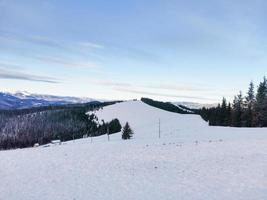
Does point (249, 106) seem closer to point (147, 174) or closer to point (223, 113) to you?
point (223, 113)

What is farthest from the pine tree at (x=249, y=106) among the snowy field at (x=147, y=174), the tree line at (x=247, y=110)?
the snowy field at (x=147, y=174)

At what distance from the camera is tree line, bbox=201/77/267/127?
83125mm

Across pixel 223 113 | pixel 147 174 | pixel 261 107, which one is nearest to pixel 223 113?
pixel 223 113

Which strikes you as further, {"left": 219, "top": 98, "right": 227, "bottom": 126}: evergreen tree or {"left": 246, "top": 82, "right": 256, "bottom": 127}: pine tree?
{"left": 219, "top": 98, "right": 227, "bottom": 126}: evergreen tree

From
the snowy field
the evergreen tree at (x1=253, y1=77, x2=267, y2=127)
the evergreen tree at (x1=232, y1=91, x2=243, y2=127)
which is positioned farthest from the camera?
the evergreen tree at (x1=232, y1=91, x2=243, y2=127)

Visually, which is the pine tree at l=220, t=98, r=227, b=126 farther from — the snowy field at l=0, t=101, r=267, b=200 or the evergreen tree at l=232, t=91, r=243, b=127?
the snowy field at l=0, t=101, r=267, b=200

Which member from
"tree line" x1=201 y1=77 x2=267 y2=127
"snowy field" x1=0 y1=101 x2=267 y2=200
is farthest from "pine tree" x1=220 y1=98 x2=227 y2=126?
"snowy field" x1=0 y1=101 x2=267 y2=200

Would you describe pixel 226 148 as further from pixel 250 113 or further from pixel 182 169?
pixel 250 113

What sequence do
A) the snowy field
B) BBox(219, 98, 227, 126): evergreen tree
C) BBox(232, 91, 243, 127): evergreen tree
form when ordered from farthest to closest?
BBox(219, 98, 227, 126): evergreen tree → BBox(232, 91, 243, 127): evergreen tree → the snowy field

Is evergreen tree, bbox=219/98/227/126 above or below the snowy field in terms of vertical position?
above

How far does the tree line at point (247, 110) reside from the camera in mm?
83125

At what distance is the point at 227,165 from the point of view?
3036cm

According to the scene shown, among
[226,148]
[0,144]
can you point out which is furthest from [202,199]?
[0,144]

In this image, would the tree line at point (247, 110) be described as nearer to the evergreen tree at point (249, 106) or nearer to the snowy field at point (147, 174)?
the evergreen tree at point (249, 106)
